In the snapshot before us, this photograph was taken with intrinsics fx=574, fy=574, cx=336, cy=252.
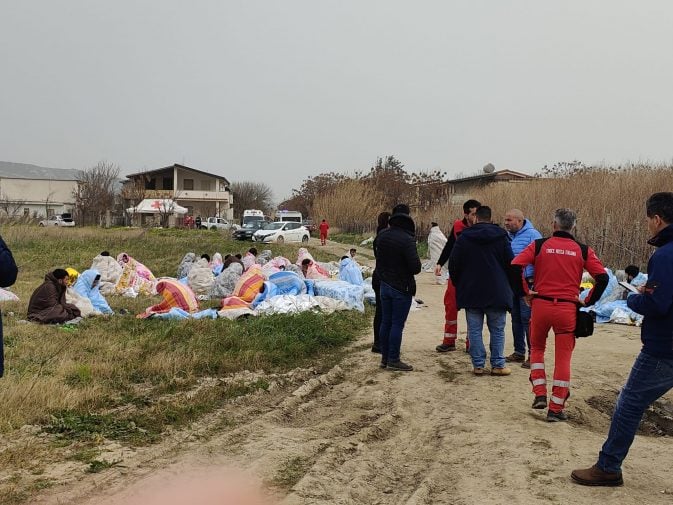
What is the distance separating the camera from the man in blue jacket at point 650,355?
3.49 meters

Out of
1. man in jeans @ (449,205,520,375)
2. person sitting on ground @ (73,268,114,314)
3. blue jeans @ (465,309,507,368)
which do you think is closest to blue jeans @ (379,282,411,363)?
man in jeans @ (449,205,520,375)

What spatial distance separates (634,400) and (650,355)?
0.31 meters

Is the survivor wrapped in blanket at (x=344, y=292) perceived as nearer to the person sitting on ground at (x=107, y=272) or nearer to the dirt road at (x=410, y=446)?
the dirt road at (x=410, y=446)

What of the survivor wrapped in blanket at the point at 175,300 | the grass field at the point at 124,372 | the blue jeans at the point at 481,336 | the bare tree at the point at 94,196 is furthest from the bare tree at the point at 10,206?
the blue jeans at the point at 481,336

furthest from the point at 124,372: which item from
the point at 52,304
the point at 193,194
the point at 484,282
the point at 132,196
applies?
the point at 193,194

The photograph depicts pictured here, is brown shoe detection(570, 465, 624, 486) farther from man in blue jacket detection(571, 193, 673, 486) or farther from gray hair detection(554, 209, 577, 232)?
gray hair detection(554, 209, 577, 232)

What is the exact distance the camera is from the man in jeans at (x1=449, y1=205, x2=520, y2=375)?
6348 millimetres

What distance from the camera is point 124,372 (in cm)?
612

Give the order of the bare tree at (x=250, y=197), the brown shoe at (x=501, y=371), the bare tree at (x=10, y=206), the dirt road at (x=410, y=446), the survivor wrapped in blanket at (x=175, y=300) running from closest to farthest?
the dirt road at (x=410, y=446)
the brown shoe at (x=501, y=371)
the survivor wrapped in blanket at (x=175, y=300)
the bare tree at (x=10, y=206)
the bare tree at (x=250, y=197)

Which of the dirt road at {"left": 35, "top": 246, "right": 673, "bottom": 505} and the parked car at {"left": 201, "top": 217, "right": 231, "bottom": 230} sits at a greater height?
the parked car at {"left": 201, "top": 217, "right": 231, "bottom": 230}

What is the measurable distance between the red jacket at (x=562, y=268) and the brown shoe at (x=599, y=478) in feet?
5.35

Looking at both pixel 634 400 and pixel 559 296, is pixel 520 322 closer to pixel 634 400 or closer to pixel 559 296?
pixel 559 296

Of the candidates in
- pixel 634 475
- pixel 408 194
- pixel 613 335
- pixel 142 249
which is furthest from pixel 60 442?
pixel 408 194

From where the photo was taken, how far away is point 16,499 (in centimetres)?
338
